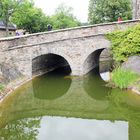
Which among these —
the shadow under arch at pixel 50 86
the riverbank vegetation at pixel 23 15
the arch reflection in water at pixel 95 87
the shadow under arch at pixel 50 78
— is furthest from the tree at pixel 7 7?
the arch reflection in water at pixel 95 87

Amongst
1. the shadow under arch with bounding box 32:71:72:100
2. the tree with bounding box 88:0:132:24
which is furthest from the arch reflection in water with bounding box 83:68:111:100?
the tree with bounding box 88:0:132:24

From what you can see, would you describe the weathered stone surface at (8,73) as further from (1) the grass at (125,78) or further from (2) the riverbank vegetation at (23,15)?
(2) the riverbank vegetation at (23,15)

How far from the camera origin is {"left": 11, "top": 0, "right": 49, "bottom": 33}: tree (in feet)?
113

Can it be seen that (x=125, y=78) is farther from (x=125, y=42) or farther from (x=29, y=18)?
(x=29, y=18)

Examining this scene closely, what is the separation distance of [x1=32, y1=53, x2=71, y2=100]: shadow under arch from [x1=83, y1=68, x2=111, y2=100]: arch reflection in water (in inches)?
49.9

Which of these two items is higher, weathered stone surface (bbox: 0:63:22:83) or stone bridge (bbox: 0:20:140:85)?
stone bridge (bbox: 0:20:140:85)

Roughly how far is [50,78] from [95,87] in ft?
13.8

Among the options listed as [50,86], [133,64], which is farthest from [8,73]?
[133,64]

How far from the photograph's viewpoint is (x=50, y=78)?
2241cm

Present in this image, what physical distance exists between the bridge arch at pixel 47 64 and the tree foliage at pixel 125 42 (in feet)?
16.7

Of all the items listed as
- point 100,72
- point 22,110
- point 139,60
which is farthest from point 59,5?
point 22,110

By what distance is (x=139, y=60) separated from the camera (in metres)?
19.1

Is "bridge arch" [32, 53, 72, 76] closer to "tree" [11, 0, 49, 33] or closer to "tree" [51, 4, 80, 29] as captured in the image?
"tree" [11, 0, 49, 33]

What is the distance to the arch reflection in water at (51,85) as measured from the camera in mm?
18297
